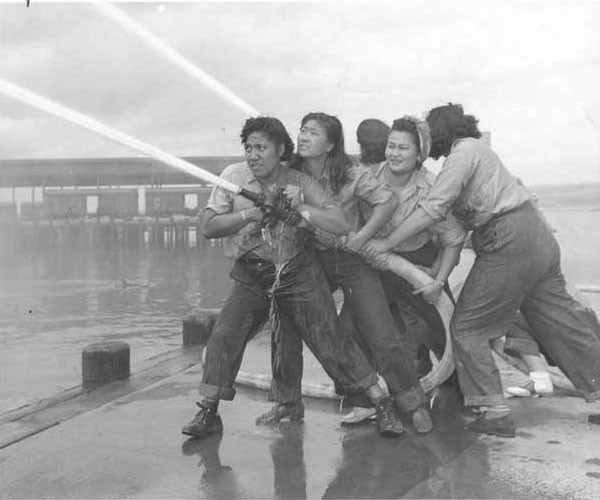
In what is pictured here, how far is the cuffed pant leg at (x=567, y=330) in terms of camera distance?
464cm

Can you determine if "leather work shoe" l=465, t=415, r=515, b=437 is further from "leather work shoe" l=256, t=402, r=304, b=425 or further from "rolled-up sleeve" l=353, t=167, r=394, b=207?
"rolled-up sleeve" l=353, t=167, r=394, b=207

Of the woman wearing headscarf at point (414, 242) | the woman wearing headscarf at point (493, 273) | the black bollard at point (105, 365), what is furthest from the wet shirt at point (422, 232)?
the black bollard at point (105, 365)

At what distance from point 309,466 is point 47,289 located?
107 feet

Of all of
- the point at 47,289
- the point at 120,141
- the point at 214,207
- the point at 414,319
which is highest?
the point at 120,141

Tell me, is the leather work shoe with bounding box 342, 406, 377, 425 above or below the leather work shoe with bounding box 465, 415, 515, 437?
below

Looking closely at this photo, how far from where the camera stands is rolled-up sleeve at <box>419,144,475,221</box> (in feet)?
14.5

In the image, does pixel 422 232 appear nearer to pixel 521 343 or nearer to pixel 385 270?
pixel 385 270

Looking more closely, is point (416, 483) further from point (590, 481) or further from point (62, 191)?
point (62, 191)

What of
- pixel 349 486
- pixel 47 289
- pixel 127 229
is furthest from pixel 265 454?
pixel 127 229

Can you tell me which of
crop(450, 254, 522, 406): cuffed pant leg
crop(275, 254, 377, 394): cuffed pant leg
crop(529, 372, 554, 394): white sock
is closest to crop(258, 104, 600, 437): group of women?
crop(450, 254, 522, 406): cuffed pant leg

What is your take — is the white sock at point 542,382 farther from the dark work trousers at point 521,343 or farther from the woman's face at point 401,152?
the woman's face at point 401,152

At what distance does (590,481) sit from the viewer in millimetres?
3639

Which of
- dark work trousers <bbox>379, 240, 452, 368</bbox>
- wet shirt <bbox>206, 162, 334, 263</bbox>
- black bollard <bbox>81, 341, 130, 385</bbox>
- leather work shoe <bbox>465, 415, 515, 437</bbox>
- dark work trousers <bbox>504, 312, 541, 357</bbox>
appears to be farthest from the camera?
black bollard <bbox>81, 341, 130, 385</bbox>

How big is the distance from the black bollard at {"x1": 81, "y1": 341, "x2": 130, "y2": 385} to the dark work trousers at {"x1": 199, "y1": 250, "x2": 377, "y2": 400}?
2.59m
